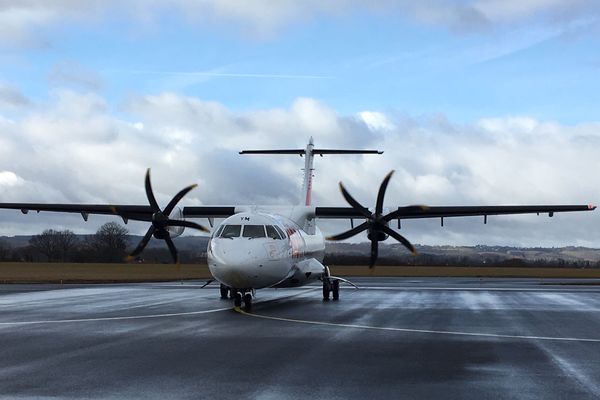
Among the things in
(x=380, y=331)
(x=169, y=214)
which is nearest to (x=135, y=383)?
(x=380, y=331)

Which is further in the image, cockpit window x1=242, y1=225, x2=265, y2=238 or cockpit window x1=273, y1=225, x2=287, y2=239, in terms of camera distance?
cockpit window x1=273, y1=225, x2=287, y2=239

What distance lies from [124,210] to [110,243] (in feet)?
292

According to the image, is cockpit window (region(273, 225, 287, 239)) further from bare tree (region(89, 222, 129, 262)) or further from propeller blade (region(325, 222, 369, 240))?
bare tree (region(89, 222, 129, 262))

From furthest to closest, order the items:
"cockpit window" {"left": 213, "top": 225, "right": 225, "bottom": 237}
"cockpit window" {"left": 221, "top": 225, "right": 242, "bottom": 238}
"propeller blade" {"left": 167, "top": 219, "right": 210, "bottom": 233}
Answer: "propeller blade" {"left": 167, "top": 219, "right": 210, "bottom": 233}, "cockpit window" {"left": 213, "top": 225, "right": 225, "bottom": 237}, "cockpit window" {"left": 221, "top": 225, "right": 242, "bottom": 238}

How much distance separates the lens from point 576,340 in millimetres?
15594

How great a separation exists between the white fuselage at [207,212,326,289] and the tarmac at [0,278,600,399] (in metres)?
1.17

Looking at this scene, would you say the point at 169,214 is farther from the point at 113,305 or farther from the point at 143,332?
the point at 143,332

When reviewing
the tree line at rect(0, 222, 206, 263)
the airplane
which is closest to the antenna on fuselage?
the airplane

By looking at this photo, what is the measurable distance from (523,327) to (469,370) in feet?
25.0

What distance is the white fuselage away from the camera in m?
22.8

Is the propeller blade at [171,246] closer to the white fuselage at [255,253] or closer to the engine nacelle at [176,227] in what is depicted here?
the engine nacelle at [176,227]

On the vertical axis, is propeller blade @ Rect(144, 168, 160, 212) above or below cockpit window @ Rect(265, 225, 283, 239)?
above

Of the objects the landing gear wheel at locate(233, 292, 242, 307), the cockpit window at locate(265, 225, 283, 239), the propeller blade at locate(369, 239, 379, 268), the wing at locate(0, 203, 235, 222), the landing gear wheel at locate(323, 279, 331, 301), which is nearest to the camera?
the cockpit window at locate(265, 225, 283, 239)

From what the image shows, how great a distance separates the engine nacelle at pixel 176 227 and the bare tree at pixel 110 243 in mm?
73160
